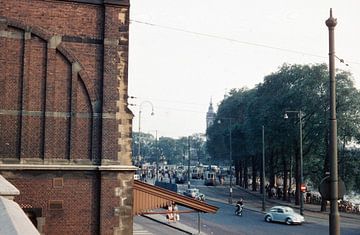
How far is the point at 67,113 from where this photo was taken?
1806cm

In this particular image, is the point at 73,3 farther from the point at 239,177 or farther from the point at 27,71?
the point at 239,177

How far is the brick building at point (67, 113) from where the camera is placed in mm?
17359

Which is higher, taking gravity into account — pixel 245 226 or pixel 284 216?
pixel 284 216

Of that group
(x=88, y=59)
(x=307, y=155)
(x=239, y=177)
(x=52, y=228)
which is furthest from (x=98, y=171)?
(x=239, y=177)

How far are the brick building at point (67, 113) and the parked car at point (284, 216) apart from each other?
70.9 ft

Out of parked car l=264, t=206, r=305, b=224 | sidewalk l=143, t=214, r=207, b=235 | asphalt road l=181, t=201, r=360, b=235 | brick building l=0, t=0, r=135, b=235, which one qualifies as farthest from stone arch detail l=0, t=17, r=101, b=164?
parked car l=264, t=206, r=305, b=224

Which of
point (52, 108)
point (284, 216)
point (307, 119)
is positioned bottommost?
point (284, 216)

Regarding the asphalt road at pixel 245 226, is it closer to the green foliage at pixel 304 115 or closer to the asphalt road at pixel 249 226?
the asphalt road at pixel 249 226

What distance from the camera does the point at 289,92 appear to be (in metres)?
52.2

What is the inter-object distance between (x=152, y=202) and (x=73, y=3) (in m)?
8.11

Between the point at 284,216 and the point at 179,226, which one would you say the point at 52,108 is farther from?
the point at 284,216

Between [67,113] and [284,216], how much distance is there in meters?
24.1

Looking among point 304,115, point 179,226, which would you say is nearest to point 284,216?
point 179,226

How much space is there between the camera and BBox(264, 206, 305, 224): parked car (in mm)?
37062
